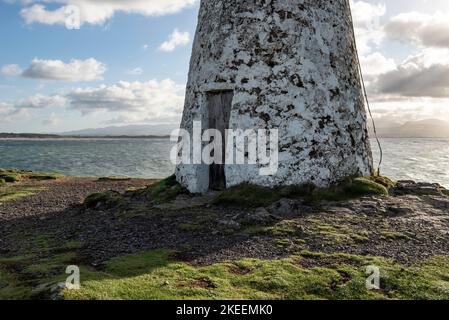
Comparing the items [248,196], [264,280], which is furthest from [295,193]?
[264,280]

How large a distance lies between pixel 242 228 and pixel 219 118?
4970mm

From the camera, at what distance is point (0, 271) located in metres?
7.47

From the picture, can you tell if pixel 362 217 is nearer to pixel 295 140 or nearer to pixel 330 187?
pixel 330 187

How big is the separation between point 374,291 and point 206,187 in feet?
27.7

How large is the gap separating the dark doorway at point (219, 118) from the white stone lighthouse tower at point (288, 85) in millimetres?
32

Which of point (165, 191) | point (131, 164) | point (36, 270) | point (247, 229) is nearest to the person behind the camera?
point (36, 270)

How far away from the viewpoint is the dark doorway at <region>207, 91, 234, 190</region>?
44.6 ft

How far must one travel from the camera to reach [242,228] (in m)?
9.78

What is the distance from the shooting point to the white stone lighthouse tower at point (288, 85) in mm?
12656

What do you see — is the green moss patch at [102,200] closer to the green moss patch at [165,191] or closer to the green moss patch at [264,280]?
the green moss patch at [165,191]

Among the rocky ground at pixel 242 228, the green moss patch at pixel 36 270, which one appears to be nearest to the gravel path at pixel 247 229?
the rocky ground at pixel 242 228

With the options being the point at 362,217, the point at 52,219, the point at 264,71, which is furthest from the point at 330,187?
the point at 52,219

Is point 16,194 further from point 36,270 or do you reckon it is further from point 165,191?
point 36,270

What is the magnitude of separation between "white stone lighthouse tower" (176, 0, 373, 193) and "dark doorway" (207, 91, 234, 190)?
3cm
